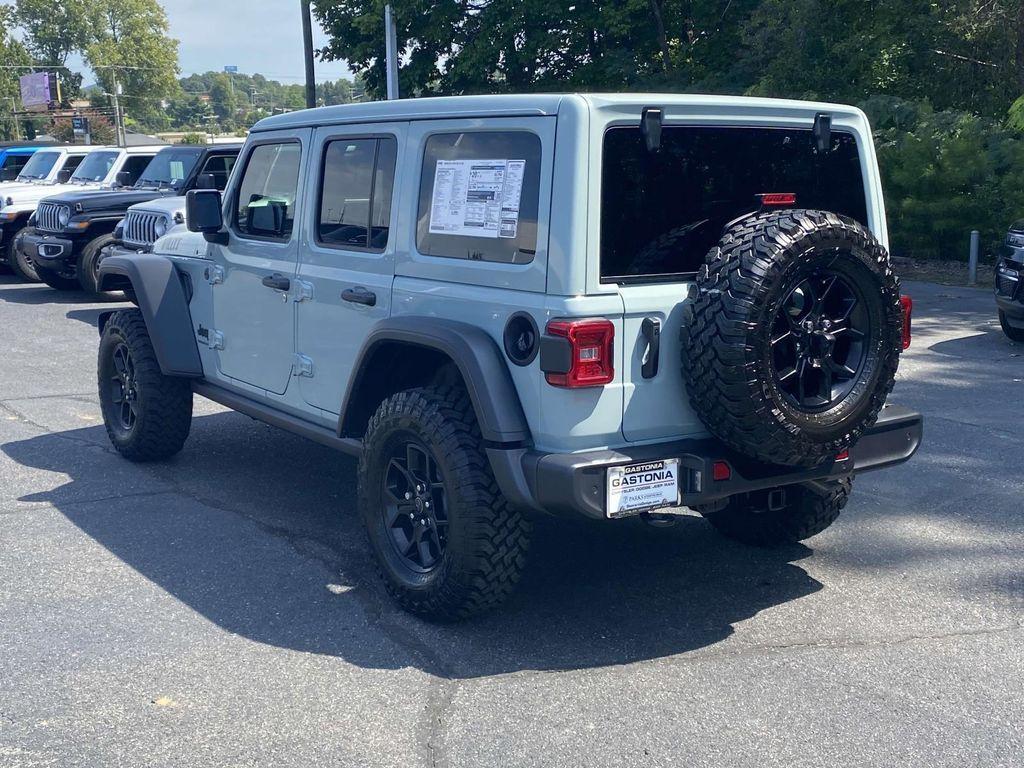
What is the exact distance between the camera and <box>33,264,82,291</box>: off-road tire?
14.5m

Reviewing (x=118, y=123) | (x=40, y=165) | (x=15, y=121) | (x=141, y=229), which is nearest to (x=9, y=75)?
(x=15, y=121)

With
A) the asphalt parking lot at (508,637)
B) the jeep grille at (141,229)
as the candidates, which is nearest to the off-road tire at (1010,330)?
the asphalt parking lot at (508,637)

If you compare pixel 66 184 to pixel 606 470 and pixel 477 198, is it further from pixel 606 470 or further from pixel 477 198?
pixel 606 470

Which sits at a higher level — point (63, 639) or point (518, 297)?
point (518, 297)

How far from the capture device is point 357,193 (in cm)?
509

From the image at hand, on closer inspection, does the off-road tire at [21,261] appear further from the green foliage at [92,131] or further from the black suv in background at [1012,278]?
the green foliage at [92,131]

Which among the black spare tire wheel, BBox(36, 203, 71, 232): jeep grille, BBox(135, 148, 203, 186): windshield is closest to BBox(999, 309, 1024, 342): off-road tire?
the black spare tire wheel

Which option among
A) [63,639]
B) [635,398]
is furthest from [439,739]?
[63,639]

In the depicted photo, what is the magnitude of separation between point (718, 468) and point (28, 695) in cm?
248

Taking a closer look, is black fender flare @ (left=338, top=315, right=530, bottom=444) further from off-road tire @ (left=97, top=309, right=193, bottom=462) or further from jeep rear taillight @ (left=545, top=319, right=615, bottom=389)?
off-road tire @ (left=97, top=309, right=193, bottom=462)

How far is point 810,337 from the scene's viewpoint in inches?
162

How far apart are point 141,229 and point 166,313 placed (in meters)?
6.18

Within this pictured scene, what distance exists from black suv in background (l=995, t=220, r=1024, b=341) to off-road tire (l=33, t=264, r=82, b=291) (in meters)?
10.6

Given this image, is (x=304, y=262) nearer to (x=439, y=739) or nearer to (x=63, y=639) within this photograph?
(x=63, y=639)
